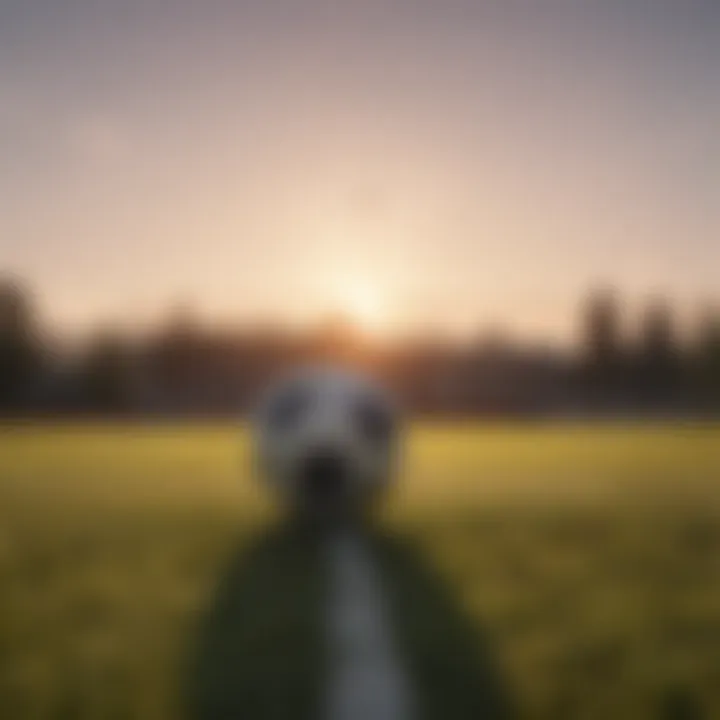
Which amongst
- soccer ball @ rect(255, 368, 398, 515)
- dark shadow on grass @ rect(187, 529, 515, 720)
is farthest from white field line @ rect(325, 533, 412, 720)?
soccer ball @ rect(255, 368, 398, 515)

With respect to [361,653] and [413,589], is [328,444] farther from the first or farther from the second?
[361,653]

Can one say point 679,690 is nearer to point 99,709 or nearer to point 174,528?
point 99,709

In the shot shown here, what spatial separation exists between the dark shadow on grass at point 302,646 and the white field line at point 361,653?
2cm

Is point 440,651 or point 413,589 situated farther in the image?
point 413,589

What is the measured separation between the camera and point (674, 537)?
212 centimetres

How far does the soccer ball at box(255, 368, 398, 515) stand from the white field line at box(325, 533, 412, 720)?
17 centimetres

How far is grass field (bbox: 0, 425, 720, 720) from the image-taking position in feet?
4.42

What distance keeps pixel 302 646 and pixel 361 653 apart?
9 cm

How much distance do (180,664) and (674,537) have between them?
1.20m

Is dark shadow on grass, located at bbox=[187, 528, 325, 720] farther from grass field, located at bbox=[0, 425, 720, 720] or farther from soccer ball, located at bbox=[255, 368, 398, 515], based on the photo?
soccer ball, located at bbox=[255, 368, 398, 515]

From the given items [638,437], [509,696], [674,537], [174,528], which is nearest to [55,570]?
[174,528]

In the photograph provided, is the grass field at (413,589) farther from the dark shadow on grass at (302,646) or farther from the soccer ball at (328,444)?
the soccer ball at (328,444)

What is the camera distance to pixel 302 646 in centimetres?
149

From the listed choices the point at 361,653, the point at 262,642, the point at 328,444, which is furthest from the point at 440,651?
the point at 328,444
